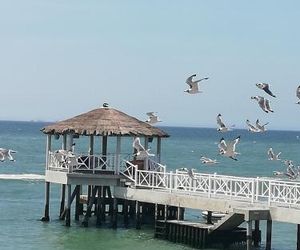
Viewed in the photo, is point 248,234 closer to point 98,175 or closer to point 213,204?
point 213,204

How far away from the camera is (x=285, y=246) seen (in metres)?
36.9

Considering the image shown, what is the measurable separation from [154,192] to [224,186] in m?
3.46

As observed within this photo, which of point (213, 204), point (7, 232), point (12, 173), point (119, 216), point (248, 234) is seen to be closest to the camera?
point (248, 234)

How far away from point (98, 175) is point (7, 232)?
14.0 feet

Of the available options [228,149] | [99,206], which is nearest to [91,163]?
[99,206]

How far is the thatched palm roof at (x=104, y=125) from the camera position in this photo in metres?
39.7

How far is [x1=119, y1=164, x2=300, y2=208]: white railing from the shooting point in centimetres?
3167

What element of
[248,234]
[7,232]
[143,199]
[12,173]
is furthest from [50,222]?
[12,173]

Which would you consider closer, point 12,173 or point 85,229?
point 85,229

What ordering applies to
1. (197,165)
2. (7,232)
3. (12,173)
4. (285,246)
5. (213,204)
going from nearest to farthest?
1. (213,204)
2. (285,246)
3. (7,232)
4. (12,173)
5. (197,165)

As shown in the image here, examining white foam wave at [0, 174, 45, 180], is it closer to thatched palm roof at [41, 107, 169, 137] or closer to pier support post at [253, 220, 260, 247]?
thatched palm roof at [41, 107, 169, 137]

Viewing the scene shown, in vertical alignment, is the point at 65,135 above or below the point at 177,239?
above

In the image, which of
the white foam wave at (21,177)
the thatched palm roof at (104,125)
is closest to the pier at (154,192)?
the thatched palm roof at (104,125)

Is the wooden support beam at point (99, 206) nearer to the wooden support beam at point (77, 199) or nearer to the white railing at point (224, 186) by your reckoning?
the wooden support beam at point (77, 199)
